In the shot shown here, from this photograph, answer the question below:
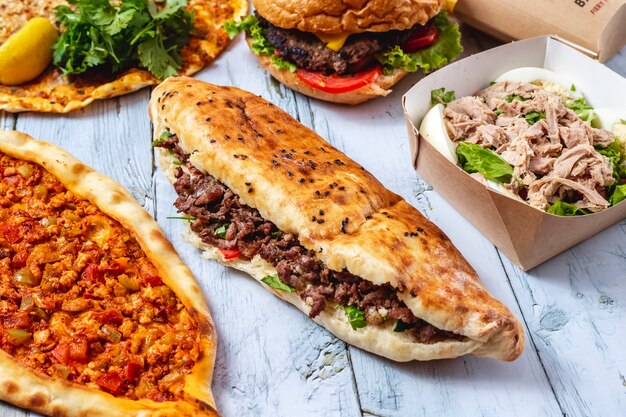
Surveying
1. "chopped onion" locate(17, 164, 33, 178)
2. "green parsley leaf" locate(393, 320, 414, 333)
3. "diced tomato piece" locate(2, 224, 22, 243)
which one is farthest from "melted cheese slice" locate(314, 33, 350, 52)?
"diced tomato piece" locate(2, 224, 22, 243)

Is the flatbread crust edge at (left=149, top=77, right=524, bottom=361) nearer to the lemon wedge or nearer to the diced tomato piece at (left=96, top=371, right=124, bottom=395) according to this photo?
the diced tomato piece at (left=96, top=371, right=124, bottom=395)

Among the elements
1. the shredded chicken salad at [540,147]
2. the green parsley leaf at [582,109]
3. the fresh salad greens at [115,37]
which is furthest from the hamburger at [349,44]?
the green parsley leaf at [582,109]

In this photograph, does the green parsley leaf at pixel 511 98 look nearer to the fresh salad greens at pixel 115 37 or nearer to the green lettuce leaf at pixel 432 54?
the green lettuce leaf at pixel 432 54

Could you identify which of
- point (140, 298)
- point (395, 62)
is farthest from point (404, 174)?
point (140, 298)

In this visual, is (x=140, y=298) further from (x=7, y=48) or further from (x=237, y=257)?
(x=7, y=48)

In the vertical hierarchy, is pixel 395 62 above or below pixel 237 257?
above

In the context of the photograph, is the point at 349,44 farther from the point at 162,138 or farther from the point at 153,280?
the point at 153,280
